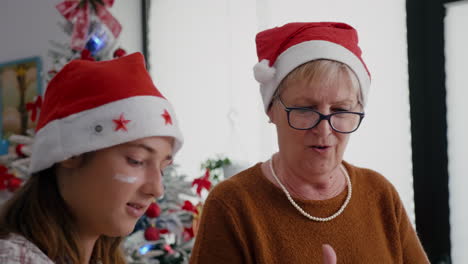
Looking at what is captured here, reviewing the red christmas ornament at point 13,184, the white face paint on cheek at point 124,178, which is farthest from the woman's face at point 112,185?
the red christmas ornament at point 13,184

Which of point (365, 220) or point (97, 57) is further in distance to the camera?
point (97, 57)

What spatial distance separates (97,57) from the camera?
245cm

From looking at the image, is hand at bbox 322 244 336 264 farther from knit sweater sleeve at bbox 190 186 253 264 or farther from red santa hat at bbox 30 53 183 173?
red santa hat at bbox 30 53 183 173

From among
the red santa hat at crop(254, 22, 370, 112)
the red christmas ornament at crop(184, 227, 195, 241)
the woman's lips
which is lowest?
the red christmas ornament at crop(184, 227, 195, 241)

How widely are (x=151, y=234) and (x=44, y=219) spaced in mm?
1308

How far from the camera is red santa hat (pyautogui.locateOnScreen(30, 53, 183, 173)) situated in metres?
1.04

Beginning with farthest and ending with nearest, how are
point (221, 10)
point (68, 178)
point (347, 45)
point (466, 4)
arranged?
point (221, 10), point (466, 4), point (347, 45), point (68, 178)

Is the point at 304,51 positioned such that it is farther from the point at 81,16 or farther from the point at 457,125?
the point at 81,16

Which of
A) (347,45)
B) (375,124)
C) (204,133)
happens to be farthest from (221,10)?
(347,45)

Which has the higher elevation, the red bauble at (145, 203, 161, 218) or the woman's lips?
the woman's lips

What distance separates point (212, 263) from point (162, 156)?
29 cm

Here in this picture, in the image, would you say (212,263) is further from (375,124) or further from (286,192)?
(375,124)

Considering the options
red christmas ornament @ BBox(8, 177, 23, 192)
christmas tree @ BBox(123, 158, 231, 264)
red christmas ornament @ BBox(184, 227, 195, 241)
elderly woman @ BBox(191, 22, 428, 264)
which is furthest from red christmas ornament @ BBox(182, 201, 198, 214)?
elderly woman @ BBox(191, 22, 428, 264)

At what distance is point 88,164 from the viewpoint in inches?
40.5
